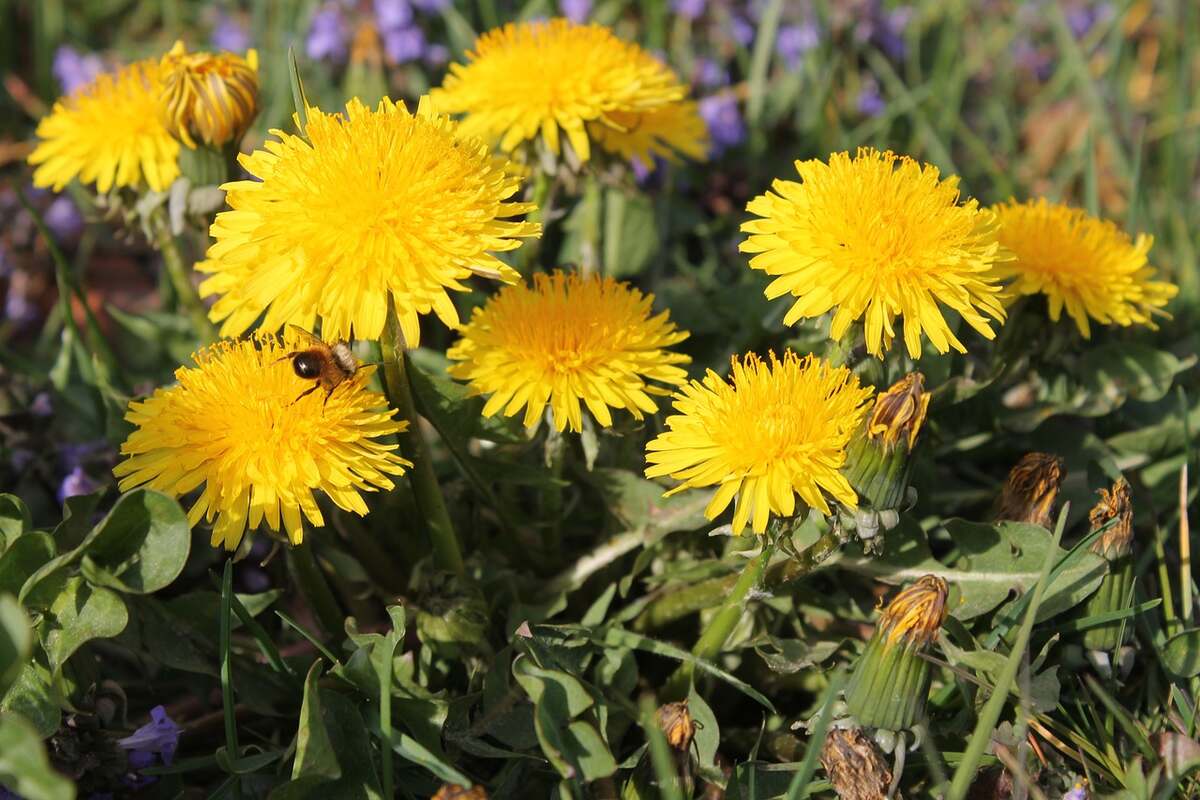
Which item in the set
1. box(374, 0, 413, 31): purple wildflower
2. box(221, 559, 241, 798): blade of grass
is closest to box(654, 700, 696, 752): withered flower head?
box(221, 559, 241, 798): blade of grass

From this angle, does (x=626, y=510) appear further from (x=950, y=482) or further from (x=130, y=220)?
(x=130, y=220)

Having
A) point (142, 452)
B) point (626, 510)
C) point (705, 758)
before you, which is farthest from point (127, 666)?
point (705, 758)

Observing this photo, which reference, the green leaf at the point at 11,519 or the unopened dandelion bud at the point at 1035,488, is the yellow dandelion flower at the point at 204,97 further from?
the unopened dandelion bud at the point at 1035,488

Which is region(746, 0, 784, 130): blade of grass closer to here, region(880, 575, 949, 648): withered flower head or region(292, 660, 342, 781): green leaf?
region(880, 575, 949, 648): withered flower head

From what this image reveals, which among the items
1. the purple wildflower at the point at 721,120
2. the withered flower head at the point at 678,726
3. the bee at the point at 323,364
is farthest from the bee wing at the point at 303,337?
the purple wildflower at the point at 721,120

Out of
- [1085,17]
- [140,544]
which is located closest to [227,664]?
[140,544]

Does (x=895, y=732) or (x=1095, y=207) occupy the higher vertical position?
(x=1095, y=207)
